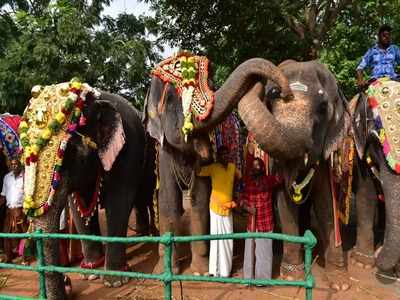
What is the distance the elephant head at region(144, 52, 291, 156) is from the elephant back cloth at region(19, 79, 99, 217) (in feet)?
2.54

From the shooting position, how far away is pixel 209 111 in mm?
3951

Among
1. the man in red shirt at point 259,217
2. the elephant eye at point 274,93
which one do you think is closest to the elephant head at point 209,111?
the elephant eye at point 274,93

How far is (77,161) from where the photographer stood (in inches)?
166

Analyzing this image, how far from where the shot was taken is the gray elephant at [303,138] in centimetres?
346

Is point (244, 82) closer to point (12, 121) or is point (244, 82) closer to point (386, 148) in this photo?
point (386, 148)

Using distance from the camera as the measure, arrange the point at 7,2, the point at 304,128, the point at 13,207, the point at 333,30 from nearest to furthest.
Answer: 1. the point at 304,128
2. the point at 13,207
3. the point at 333,30
4. the point at 7,2

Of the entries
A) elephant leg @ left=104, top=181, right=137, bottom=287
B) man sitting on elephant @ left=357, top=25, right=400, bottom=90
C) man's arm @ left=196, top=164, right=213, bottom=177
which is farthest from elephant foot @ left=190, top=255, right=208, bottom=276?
man sitting on elephant @ left=357, top=25, right=400, bottom=90

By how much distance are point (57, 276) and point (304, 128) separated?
2428 millimetres

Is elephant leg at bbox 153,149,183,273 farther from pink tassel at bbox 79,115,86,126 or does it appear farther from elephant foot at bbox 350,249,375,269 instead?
elephant foot at bbox 350,249,375,269

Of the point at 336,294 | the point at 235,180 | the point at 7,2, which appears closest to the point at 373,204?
the point at 336,294

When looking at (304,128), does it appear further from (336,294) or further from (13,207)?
(13,207)

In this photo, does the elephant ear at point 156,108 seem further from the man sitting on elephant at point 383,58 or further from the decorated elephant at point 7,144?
the man sitting on elephant at point 383,58

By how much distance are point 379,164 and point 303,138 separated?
1171 millimetres

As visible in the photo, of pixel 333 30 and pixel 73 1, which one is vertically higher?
pixel 73 1
